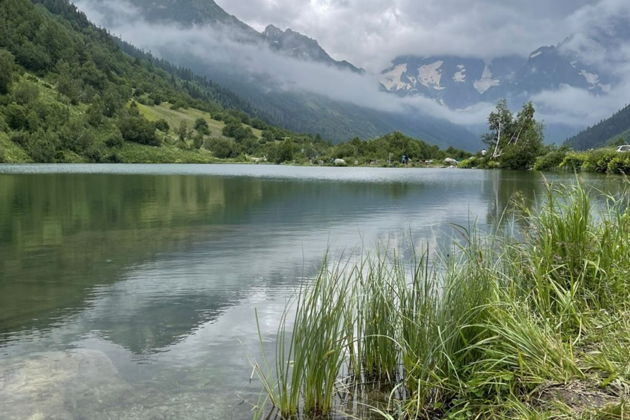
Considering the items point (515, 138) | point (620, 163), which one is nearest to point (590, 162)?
point (620, 163)

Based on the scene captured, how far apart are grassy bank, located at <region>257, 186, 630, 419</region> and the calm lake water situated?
1.04 metres

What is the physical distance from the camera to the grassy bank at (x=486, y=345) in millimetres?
5172

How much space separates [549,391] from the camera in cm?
512

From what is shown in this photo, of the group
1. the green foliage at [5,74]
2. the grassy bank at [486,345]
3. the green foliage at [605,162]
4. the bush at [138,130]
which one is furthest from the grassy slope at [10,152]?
the grassy bank at [486,345]

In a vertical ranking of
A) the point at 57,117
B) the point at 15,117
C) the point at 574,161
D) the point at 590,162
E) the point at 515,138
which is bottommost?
the point at 590,162

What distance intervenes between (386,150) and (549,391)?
18048cm

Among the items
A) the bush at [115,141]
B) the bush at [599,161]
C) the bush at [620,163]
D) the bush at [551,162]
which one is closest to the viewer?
the bush at [620,163]

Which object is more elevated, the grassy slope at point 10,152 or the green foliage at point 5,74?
the green foliage at point 5,74

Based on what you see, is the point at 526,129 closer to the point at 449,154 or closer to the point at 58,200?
the point at 449,154

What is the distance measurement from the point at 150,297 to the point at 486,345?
7905 millimetres

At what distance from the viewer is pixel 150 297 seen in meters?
11.6

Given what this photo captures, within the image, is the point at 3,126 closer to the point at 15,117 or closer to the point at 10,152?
the point at 15,117

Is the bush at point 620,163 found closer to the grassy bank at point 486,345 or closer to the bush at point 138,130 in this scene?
the grassy bank at point 486,345

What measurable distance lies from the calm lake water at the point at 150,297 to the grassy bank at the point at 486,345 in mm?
1038
